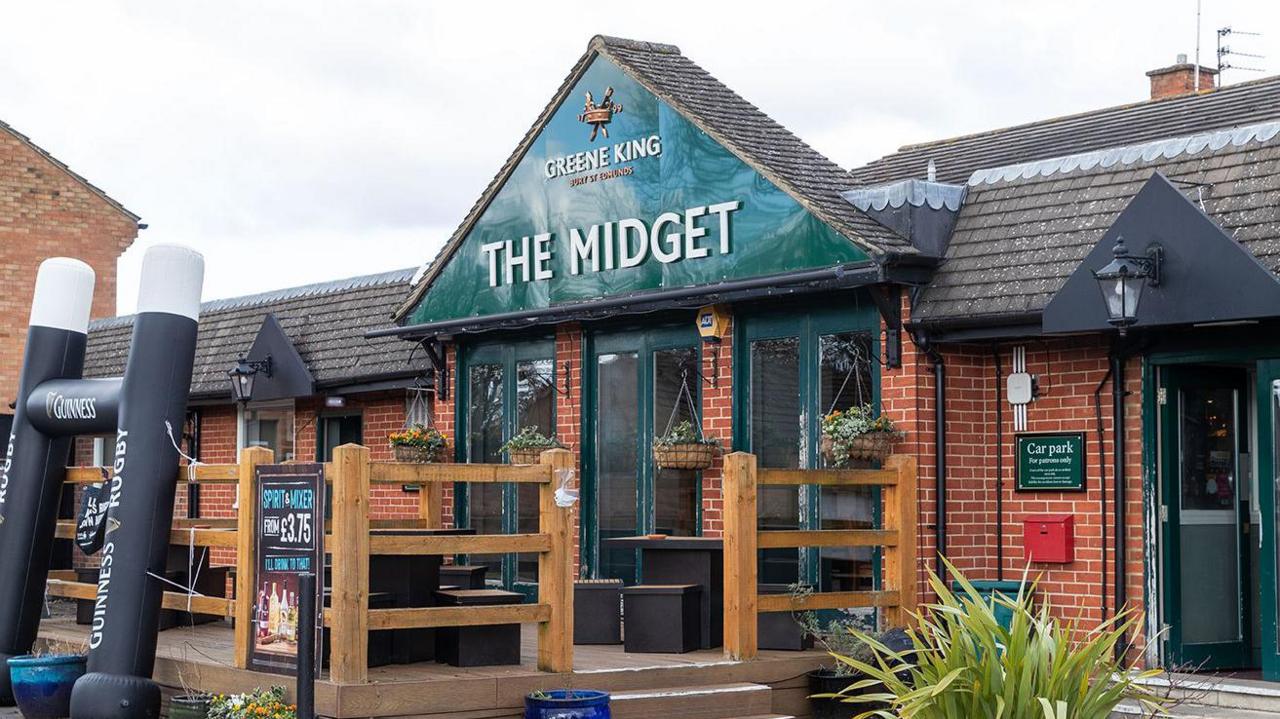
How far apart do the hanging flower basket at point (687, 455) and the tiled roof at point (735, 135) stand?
2064 millimetres

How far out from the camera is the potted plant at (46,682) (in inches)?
404

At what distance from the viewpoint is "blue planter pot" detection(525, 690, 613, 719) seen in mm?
8586

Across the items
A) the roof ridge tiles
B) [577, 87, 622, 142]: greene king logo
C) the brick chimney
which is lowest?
the roof ridge tiles

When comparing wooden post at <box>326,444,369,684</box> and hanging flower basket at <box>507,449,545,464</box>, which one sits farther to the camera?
hanging flower basket at <box>507,449,545,464</box>

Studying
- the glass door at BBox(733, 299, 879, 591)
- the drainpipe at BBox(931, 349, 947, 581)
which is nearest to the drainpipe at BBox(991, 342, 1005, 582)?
the drainpipe at BBox(931, 349, 947, 581)

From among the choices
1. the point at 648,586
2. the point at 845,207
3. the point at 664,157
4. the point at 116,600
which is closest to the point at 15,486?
the point at 116,600

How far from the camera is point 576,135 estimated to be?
13570mm

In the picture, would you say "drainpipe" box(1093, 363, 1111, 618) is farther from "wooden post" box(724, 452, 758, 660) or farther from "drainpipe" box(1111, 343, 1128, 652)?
"wooden post" box(724, 452, 758, 660)

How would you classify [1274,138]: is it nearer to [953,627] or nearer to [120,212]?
[953,627]

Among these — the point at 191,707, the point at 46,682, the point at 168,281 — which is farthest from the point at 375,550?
the point at 46,682

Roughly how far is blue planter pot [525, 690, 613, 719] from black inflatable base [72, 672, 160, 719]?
8.35 ft

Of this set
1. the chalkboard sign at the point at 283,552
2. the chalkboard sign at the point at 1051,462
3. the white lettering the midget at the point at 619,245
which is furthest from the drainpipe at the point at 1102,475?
the chalkboard sign at the point at 283,552

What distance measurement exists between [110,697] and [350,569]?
204 cm

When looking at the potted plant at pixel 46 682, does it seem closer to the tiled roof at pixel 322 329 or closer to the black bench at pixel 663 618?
the black bench at pixel 663 618
